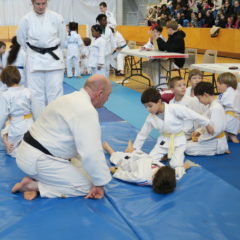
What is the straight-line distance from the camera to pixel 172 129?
3451 mm

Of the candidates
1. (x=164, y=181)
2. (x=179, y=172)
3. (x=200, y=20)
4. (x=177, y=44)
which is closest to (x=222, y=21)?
(x=200, y=20)

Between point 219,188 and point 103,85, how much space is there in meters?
1.28

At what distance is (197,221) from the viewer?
2.41 metres

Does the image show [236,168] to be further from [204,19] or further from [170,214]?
[204,19]

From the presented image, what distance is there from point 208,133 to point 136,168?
1187mm

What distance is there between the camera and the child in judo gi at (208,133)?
3812 millimetres

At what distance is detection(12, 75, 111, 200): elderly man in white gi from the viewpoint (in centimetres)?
249

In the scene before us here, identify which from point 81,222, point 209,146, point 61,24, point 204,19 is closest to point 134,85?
point 61,24

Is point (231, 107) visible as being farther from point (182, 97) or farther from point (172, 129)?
point (172, 129)

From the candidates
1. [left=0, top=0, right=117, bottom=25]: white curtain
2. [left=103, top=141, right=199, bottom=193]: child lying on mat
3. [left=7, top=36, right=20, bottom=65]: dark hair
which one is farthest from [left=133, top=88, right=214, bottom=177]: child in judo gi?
[left=0, top=0, right=117, bottom=25]: white curtain

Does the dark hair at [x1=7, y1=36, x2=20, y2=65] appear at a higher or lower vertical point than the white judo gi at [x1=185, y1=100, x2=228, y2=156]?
higher

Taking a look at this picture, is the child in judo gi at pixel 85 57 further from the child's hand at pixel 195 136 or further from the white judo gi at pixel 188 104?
the child's hand at pixel 195 136

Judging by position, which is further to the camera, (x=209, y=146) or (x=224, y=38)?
(x=224, y=38)

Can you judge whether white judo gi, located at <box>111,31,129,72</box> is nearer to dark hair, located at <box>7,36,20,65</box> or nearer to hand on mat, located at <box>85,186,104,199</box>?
dark hair, located at <box>7,36,20,65</box>
